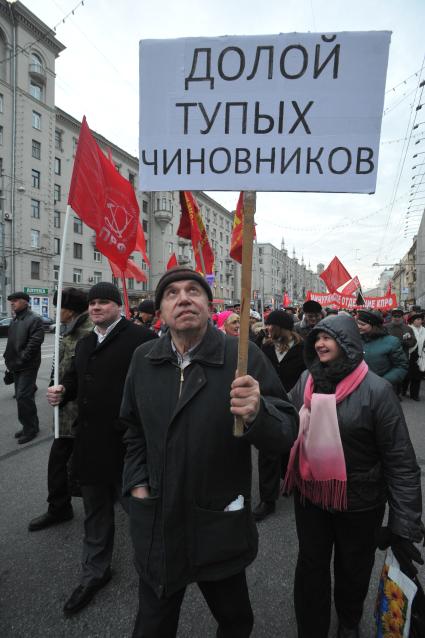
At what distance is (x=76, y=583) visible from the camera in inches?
99.4

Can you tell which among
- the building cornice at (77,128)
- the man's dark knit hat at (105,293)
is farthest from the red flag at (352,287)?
the building cornice at (77,128)

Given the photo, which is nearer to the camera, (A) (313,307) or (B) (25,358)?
(B) (25,358)

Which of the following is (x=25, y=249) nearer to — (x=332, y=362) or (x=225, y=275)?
(x=332, y=362)

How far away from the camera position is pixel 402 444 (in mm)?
1813

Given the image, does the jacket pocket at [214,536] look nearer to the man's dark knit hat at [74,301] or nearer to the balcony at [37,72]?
the man's dark knit hat at [74,301]

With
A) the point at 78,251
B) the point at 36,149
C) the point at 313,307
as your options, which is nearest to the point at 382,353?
the point at 313,307

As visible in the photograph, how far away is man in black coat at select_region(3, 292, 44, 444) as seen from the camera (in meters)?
5.38

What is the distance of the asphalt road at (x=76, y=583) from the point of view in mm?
2170

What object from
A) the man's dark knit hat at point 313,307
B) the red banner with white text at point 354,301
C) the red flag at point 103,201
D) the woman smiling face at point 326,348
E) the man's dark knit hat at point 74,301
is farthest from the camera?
the red banner with white text at point 354,301

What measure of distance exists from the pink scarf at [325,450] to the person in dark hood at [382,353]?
2.30 m

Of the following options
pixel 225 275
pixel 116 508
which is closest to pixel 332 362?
pixel 116 508

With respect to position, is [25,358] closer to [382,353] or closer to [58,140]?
[382,353]

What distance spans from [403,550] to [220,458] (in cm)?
103

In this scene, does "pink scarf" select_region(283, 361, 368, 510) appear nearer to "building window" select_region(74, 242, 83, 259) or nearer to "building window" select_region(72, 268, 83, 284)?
"building window" select_region(72, 268, 83, 284)
